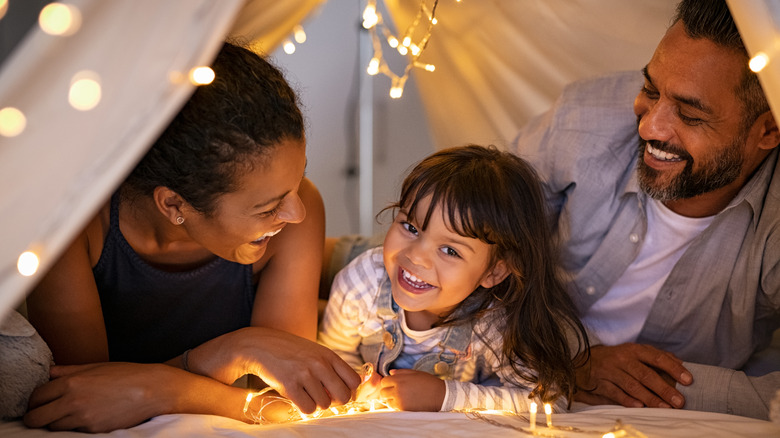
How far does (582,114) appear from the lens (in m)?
1.78

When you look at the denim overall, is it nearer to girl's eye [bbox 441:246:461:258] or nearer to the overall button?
the overall button

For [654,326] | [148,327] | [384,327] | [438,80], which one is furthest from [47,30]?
[438,80]

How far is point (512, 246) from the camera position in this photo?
1.44 m

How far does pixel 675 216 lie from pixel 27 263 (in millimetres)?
1480

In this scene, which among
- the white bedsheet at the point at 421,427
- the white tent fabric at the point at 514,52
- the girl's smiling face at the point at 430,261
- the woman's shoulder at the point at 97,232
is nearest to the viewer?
the white bedsheet at the point at 421,427

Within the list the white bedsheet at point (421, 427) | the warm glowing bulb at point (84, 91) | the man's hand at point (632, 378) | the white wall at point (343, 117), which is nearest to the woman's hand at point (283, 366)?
the white bedsheet at point (421, 427)

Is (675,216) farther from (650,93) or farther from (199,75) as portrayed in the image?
(199,75)

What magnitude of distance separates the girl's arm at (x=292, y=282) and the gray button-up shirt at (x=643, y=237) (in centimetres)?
68

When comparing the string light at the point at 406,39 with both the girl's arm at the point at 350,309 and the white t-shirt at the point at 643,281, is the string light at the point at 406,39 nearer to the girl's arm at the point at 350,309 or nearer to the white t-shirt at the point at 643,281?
the girl's arm at the point at 350,309

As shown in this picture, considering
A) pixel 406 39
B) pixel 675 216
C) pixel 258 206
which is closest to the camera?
pixel 258 206

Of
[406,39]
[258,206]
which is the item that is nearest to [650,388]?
[258,206]

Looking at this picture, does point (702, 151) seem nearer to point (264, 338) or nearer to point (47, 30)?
point (264, 338)

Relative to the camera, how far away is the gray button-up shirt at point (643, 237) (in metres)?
1.56

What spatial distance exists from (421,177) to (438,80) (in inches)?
36.6
